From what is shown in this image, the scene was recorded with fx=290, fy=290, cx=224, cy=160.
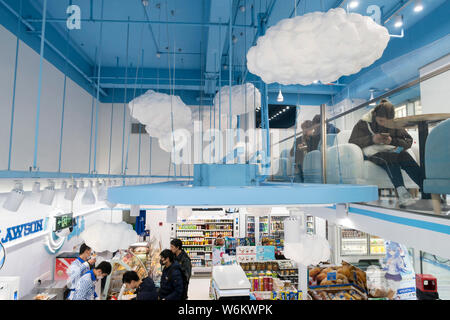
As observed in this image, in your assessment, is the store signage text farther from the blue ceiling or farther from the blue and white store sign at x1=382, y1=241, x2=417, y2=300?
the blue and white store sign at x1=382, y1=241, x2=417, y2=300

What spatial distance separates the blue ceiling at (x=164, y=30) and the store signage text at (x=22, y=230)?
3.29 m

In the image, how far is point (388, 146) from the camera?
3.19 meters

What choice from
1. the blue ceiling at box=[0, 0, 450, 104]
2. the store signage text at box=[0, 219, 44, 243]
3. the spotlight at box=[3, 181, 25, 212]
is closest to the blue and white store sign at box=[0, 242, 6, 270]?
the store signage text at box=[0, 219, 44, 243]

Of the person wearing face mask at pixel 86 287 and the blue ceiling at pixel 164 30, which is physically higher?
the blue ceiling at pixel 164 30

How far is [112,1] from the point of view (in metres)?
5.94

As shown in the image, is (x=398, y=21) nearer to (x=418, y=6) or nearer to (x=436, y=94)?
(x=418, y=6)

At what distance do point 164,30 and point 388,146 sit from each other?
19.6 ft

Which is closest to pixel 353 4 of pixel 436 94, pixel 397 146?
pixel 397 146

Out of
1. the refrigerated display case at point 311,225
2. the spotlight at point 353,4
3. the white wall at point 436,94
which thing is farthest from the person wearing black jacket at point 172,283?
the refrigerated display case at point 311,225

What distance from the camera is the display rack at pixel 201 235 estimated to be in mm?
10281

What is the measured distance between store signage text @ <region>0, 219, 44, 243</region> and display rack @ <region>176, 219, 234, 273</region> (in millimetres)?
4856

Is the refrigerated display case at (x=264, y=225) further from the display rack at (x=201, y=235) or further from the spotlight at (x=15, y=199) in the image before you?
the spotlight at (x=15, y=199)

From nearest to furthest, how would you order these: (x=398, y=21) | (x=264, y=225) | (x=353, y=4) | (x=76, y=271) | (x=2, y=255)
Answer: (x=2, y=255) < (x=76, y=271) < (x=353, y=4) < (x=398, y=21) < (x=264, y=225)
